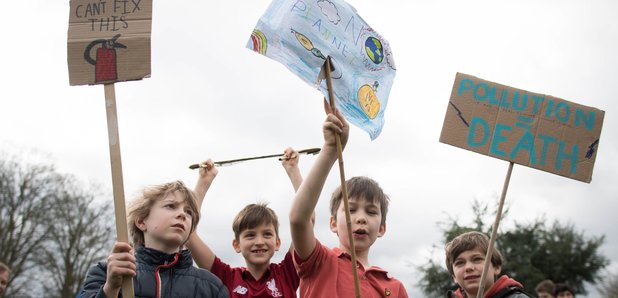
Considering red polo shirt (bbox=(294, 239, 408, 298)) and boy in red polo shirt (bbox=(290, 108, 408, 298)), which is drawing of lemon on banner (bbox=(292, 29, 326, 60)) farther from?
red polo shirt (bbox=(294, 239, 408, 298))

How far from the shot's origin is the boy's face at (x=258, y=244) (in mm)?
4707

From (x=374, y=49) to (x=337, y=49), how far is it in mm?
395

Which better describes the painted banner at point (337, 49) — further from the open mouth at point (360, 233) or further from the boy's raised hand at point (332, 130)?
the open mouth at point (360, 233)

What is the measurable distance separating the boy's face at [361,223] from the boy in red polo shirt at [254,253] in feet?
2.60

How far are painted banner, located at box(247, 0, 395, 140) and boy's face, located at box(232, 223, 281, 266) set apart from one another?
133 centimetres

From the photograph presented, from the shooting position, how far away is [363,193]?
396 centimetres

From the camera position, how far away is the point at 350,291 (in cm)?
361

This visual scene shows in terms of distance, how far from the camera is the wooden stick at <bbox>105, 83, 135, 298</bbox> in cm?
311

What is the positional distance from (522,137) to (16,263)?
27723 millimetres

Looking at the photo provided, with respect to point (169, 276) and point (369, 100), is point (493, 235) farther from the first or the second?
point (169, 276)

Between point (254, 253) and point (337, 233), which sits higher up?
point (337, 233)

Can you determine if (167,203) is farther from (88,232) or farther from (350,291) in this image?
(88,232)

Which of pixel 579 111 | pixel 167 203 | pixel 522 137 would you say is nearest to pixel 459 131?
pixel 522 137

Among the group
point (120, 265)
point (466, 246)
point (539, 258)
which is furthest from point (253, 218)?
point (539, 258)
